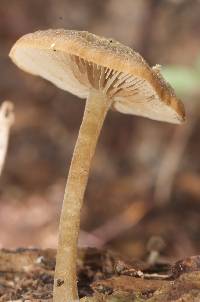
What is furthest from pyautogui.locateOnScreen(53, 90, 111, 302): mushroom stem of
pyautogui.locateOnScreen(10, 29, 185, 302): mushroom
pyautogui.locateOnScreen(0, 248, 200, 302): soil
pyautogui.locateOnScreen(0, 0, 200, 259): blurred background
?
pyautogui.locateOnScreen(0, 0, 200, 259): blurred background

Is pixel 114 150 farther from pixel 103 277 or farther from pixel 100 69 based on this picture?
pixel 100 69

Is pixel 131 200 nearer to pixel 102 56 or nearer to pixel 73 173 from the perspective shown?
pixel 73 173

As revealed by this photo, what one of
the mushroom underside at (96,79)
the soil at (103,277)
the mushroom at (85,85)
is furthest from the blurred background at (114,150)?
the mushroom at (85,85)

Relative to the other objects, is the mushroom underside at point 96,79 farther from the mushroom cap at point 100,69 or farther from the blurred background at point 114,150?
the blurred background at point 114,150

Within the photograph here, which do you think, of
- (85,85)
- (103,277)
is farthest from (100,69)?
(103,277)

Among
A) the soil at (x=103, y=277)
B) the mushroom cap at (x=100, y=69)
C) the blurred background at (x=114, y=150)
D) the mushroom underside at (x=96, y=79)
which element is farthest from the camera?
the blurred background at (x=114, y=150)

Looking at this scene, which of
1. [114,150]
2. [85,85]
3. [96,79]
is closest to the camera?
[96,79]
